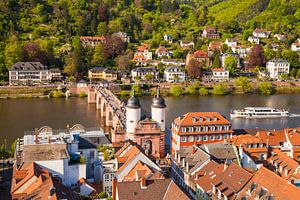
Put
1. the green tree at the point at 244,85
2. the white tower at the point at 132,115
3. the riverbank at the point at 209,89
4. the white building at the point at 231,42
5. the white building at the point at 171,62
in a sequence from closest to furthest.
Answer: the white tower at the point at 132,115 < the riverbank at the point at 209,89 < the green tree at the point at 244,85 < the white building at the point at 171,62 < the white building at the point at 231,42

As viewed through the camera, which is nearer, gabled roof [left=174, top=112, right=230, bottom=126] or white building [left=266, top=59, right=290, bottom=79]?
gabled roof [left=174, top=112, right=230, bottom=126]

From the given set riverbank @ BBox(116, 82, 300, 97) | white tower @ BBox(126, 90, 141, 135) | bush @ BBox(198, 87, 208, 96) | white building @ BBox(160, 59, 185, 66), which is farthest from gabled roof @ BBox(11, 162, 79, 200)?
white building @ BBox(160, 59, 185, 66)

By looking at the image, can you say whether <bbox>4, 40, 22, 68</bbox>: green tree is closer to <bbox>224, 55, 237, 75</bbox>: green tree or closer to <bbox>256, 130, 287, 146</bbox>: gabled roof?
<bbox>224, 55, 237, 75</bbox>: green tree

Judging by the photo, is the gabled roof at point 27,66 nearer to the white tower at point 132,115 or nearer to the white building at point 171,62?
the white building at point 171,62

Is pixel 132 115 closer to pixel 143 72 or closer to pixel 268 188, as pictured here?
pixel 268 188

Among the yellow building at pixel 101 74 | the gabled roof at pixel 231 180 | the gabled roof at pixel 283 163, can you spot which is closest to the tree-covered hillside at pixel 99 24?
the yellow building at pixel 101 74

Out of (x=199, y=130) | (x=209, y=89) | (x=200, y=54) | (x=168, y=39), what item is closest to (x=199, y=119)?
(x=199, y=130)
